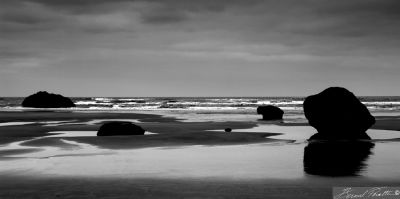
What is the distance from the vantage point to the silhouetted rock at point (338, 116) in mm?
22812

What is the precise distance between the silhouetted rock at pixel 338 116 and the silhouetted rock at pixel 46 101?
88.2m

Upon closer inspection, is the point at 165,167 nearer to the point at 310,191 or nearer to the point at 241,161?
the point at 241,161

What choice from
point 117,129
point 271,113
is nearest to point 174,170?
point 117,129

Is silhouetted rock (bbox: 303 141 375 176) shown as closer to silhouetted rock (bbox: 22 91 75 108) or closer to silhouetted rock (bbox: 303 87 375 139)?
silhouetted rock (bbox: 303 87 375 139)

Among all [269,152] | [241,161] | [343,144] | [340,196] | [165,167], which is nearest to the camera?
[340,196]

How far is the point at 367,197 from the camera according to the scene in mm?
9289

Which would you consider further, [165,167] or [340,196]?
[165,167]

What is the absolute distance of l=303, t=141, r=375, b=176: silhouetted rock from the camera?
12.7 meters

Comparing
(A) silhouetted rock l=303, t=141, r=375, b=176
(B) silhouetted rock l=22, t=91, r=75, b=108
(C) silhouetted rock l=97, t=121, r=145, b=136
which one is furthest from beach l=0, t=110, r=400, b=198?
(B) silhouetted rock l=22, t=91, r=75, b=108

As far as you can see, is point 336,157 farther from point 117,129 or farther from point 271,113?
point 271,113

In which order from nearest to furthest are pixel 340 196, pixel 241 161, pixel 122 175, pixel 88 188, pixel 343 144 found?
pixel 340 196
pixel 88 188
pixel 122 175
pixel 241 161
pixel 343 144

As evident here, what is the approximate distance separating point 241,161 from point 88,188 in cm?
608

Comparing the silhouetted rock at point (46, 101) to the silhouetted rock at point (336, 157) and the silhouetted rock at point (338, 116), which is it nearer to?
the silhouetted rock at point (338, 116)

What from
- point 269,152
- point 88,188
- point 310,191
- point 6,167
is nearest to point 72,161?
point 6,167
